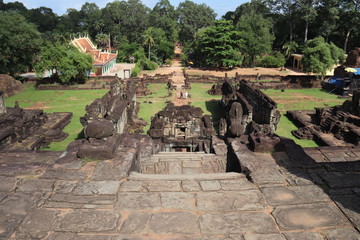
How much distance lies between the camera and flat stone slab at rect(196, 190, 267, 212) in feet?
17.4

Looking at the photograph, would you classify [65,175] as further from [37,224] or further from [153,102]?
[153,102]

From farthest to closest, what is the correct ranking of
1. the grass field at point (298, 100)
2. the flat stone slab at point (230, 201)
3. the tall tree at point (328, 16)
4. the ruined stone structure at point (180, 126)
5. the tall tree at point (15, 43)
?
the tall tree at point (328, 16) → the tall tree at point (15, 43) → the grass field at point (298, 100) → the ruined stone structure at point (180, 126) → the flat stone slab at point (230, 201)

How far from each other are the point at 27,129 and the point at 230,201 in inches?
653

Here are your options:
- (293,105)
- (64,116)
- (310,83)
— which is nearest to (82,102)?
(64,116)

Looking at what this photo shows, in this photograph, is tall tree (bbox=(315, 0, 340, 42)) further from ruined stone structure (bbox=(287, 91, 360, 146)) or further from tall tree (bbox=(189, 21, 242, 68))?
ruined stone structure (bbox=(287, 91, 360, 146))

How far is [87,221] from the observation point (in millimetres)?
4867

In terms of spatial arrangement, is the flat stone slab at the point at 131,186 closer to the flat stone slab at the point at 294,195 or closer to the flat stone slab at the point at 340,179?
the flat stone slab at the point at 294,195

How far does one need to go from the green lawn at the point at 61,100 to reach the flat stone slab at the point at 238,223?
15.9 meters

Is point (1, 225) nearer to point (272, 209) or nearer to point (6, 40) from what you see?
point (272, 209)

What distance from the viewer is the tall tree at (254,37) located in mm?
49406

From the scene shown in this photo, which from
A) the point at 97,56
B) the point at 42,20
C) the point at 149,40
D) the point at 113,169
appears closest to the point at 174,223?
the point at 113,169

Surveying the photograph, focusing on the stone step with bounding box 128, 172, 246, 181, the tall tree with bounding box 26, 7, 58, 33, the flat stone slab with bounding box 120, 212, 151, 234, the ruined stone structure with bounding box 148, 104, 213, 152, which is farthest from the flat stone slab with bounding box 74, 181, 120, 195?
the tall tree with bounding box 26, 7, 58, 33

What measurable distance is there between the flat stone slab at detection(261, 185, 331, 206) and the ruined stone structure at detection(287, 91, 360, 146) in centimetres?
1252

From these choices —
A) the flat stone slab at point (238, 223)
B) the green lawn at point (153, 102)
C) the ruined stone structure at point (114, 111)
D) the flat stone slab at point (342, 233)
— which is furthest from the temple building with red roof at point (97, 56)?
the flat stone slab at point (342, 233)
